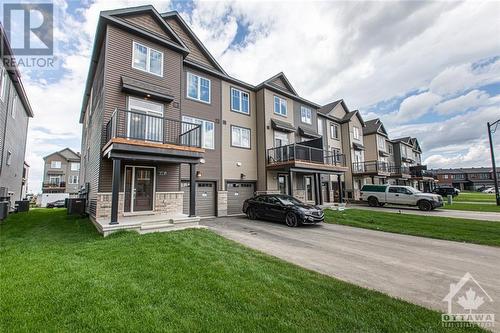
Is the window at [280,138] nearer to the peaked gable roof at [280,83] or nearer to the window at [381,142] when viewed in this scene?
the peaked gable roof at [280,83]

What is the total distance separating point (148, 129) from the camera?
1030 centimetres

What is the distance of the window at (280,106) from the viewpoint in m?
18.4

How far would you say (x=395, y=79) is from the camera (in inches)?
755

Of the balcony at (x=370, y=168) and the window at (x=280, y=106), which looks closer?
the window at (x=280, y=106)

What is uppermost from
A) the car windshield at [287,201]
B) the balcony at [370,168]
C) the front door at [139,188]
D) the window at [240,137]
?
the window at [240,137]

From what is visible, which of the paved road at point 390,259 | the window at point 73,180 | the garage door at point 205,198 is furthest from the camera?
the window at point 73,180

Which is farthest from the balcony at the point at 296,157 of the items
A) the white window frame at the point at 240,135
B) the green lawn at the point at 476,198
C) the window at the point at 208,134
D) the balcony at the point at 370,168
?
the green lawn at the point at 476,198

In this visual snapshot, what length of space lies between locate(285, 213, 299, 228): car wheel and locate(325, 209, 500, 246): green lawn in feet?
7.90

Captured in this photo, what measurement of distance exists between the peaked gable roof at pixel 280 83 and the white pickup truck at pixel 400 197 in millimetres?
11589

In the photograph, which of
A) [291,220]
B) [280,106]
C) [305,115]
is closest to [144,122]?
[291,220]

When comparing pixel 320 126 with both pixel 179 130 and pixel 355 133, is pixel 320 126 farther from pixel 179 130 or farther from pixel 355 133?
pixel 179 130

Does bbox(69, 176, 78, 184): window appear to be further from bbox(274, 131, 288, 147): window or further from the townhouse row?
bbox(274, 131, 288, 147): window

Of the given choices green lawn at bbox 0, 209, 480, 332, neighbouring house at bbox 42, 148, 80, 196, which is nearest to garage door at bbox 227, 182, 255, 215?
green lawn at bbox 0, 209, 480, 332

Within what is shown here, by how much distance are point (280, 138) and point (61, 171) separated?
164ft
